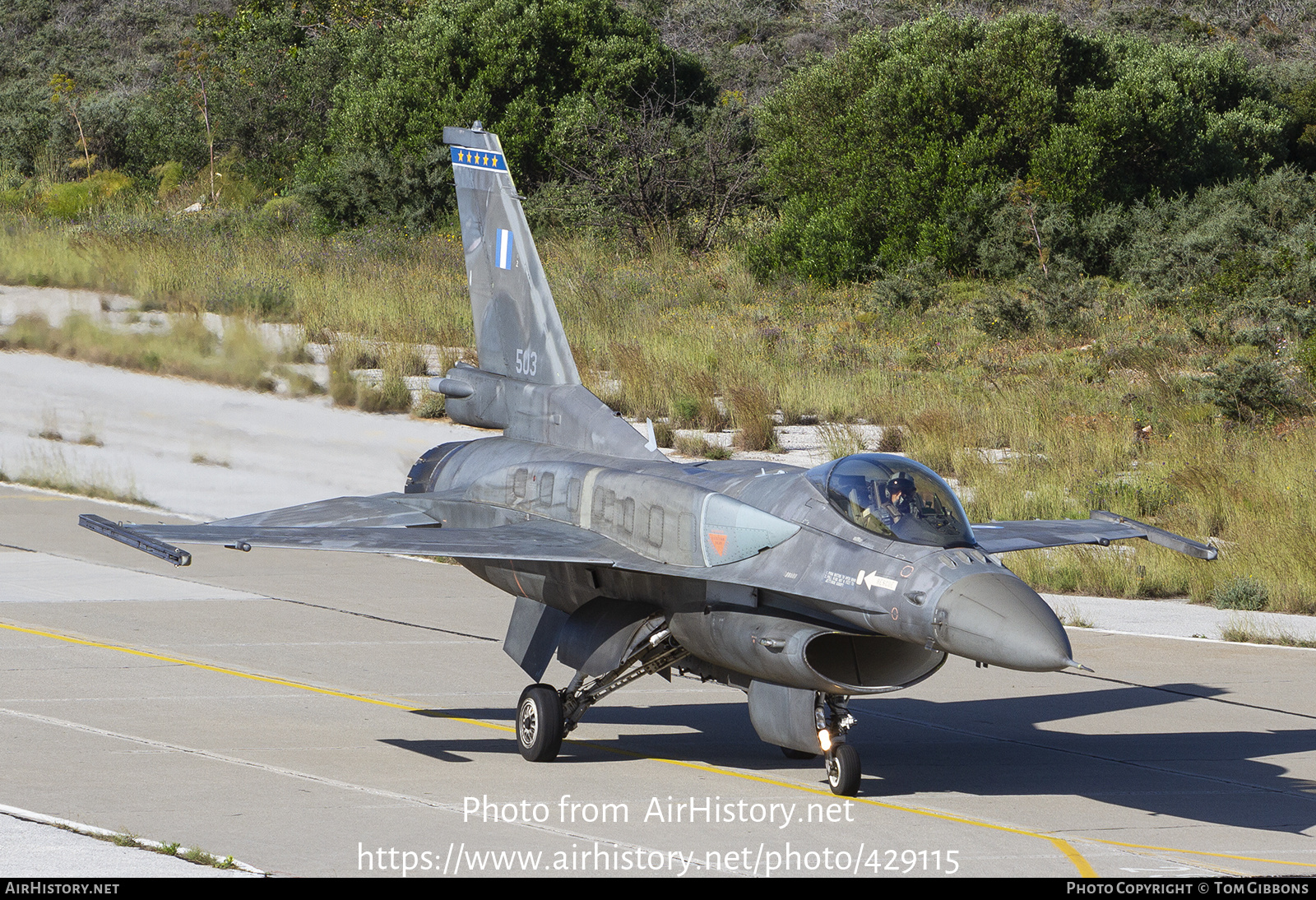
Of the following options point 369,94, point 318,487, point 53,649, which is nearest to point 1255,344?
point 318,487

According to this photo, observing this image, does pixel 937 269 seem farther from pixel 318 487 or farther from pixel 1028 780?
pixel 1028 780

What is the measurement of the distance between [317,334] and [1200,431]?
56.3 ft

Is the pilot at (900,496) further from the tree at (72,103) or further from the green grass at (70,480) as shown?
the tree at (72,103)

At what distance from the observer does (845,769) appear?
9594mm

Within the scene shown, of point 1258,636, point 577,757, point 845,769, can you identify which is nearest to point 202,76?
point 1258,636

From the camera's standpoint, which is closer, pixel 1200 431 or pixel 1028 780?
pixel 1028 780

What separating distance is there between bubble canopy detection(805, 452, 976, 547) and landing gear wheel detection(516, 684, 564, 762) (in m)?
2.76

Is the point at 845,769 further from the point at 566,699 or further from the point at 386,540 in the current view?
the point at 386,540

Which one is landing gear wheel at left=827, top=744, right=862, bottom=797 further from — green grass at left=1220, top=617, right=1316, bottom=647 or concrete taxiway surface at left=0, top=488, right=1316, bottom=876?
green grass at left=1220, top=617, right=1316, bottom=647

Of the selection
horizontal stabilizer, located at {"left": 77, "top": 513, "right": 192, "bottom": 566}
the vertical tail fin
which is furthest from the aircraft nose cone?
the vertical tail fin

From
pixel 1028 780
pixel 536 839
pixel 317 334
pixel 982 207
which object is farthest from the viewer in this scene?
pixel 982 207

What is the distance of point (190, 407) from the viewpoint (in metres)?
26.7

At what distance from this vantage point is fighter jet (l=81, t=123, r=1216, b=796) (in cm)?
895

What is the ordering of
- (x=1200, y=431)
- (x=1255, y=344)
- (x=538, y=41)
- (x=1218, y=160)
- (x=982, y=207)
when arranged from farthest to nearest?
1. (x=538, y=41)
2. (x=1218, y=160)
3. (x=982, y=207)
4. (x=1255, y=344)
5. (x=1200, y=431)
